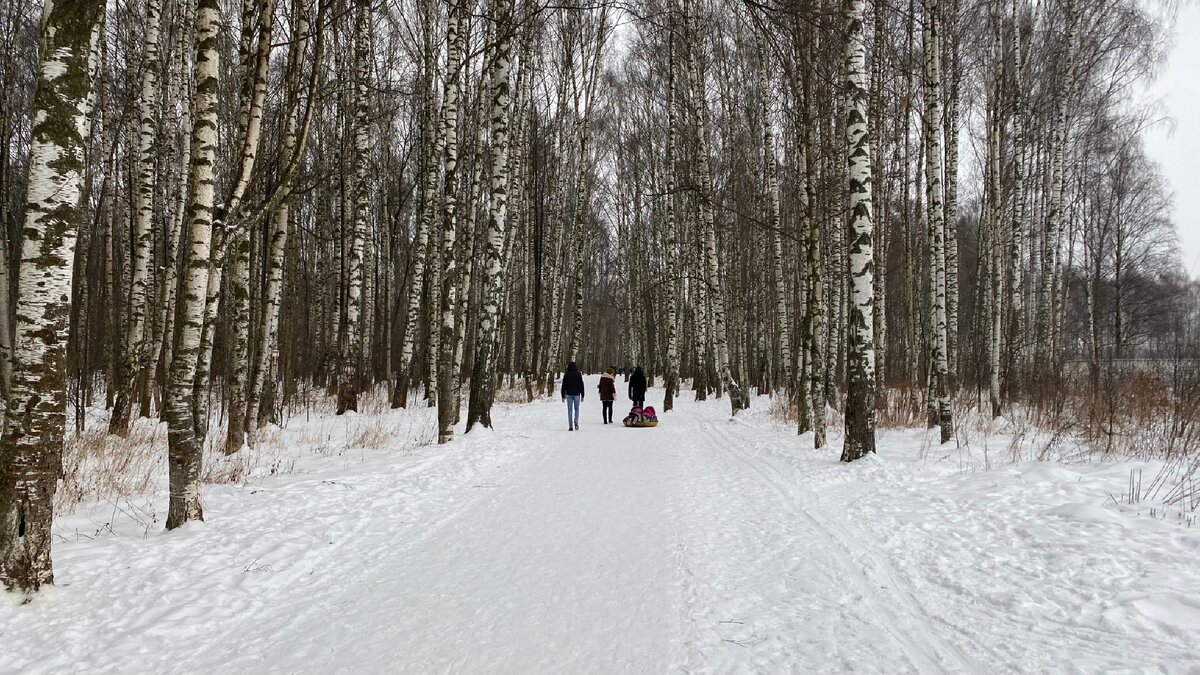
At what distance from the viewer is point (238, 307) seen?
29.0 ft

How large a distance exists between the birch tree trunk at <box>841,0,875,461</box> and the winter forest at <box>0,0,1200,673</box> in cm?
5

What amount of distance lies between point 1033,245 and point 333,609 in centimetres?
2637

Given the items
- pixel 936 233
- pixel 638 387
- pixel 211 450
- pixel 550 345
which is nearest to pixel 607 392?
pixel 638 387

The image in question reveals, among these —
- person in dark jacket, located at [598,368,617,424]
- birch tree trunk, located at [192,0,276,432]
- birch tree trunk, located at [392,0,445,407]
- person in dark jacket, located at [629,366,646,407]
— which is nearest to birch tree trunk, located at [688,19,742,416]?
person in dark jacket, located at [629,366,646,407]

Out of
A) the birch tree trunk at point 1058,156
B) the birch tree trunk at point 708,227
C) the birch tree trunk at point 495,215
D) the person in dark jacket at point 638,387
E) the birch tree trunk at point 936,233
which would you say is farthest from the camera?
the birch tree trunk at point 708,227

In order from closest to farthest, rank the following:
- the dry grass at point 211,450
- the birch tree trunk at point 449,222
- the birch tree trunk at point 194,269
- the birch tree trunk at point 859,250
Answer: the birch tree trunk at point 194,269
the dry grass at point 211,450
the birch tree trunk at point 859,250
the birch tree trunk at point 449,222

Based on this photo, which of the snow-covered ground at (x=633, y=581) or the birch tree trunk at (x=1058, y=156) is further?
the birch tree trunk at (x=1058, y=156)

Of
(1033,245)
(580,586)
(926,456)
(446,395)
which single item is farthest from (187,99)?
(1033,245)

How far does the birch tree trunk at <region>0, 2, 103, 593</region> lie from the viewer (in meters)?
3.42

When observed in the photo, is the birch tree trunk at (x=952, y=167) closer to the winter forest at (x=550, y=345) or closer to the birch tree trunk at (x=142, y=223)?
the winter forest at (x=550, y=345)

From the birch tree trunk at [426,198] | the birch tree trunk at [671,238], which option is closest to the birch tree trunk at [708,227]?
the birch tree trunk at [671,238]

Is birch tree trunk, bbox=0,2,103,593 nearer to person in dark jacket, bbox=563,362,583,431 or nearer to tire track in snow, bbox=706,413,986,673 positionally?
tire track in snow, bbox=706,413,986,673

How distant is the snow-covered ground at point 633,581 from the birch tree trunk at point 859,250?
129 centimetres

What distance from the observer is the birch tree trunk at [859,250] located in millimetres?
8461
